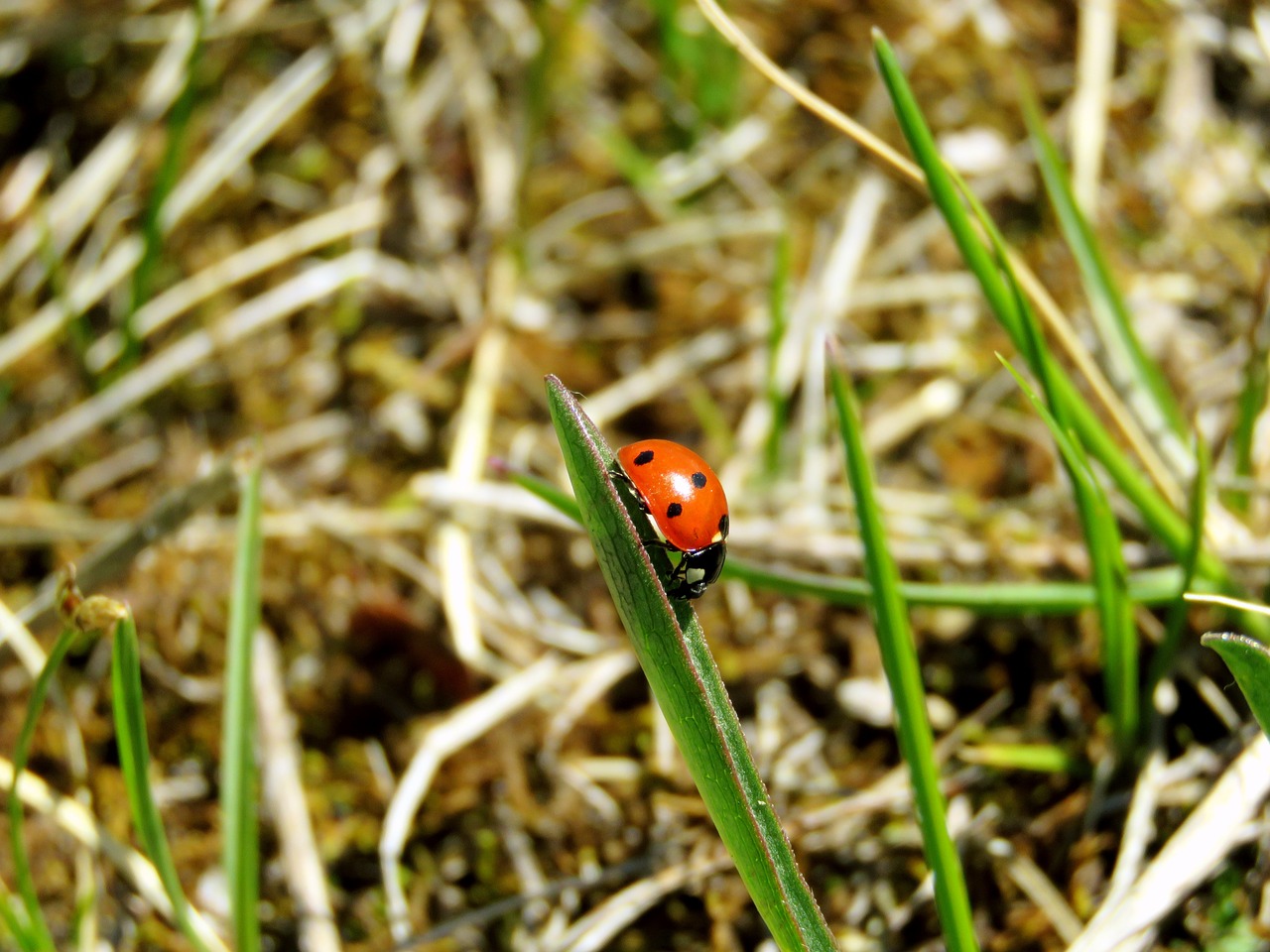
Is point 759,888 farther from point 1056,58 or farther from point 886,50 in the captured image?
point 1056,58

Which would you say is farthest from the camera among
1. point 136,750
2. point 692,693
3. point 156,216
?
point 156,216

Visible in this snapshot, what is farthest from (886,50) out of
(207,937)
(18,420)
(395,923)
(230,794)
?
(18,420)

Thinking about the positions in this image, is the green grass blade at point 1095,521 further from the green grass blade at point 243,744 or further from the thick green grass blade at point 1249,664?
the green grass blade at point 243,744

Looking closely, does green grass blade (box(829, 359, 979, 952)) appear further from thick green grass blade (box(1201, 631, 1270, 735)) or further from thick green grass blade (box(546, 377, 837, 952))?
thick green grass blade (box(1201, 631, 1270, 735))

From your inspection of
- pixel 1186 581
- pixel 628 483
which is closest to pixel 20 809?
pixel 628 483

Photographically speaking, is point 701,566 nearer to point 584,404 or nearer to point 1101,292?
point 584,404

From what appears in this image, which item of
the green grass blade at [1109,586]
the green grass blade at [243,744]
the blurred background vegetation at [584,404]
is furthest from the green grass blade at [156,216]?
the green grass blade at [1109,586]
